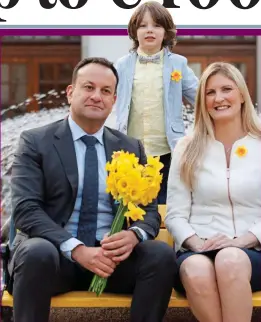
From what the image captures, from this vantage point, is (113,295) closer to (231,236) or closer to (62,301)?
(62,301)

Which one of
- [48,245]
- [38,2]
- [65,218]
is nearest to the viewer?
[48,245]

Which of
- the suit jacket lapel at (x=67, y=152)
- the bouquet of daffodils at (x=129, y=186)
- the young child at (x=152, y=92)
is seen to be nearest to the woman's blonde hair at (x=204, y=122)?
the bouquet of daffodils at (x=129, y=186)

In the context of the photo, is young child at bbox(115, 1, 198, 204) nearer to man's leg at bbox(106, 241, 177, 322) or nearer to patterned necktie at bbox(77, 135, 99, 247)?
patterned necktie at bbox(77, 135, 99, 247)

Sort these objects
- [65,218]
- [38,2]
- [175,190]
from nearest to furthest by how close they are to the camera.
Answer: [65,218]
[175,190]
[38,2]

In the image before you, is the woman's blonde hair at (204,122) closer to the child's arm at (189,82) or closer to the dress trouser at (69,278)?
the dress trouser at (69,278)

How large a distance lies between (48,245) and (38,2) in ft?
4.98

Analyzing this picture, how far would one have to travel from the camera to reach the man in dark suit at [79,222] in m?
2.67

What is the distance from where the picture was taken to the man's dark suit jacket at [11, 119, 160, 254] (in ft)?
9.30

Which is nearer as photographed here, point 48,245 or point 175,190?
Answer: point 48,245

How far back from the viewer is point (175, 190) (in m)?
3.12

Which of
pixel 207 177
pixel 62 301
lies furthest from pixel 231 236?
pixel 62 301

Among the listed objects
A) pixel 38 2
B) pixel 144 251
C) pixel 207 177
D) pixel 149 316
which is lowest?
pixel 149 316

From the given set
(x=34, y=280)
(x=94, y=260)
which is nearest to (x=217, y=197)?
(x=94, y=260)

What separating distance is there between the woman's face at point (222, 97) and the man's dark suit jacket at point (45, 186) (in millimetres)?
514
